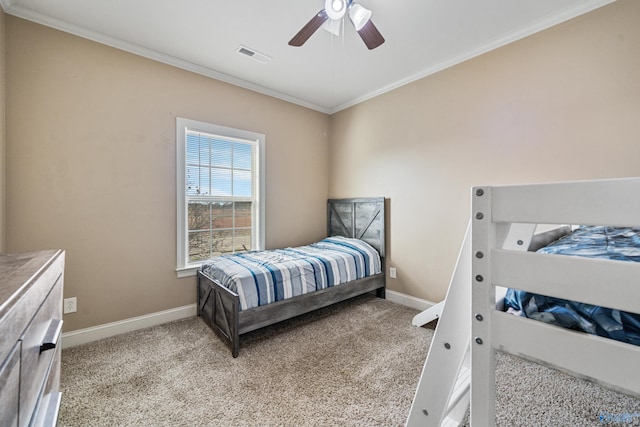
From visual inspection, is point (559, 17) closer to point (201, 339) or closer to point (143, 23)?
point (143, 23)

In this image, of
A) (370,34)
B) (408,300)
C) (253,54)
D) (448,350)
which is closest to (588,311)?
(448,350)

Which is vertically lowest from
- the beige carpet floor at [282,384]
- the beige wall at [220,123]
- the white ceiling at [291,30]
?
the beige carpet floor at [282,384]

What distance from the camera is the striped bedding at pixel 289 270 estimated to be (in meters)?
2.16

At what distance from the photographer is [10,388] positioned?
0.51m

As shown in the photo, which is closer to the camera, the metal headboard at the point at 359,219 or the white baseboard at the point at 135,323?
the white baseboard at the point at 135,323

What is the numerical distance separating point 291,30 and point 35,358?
253cm

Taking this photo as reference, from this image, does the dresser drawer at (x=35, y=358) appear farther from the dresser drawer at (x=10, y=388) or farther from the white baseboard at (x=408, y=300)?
the white baseboard at (x=408, y=300)

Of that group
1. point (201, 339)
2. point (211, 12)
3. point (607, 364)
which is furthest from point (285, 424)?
point (211, 12)

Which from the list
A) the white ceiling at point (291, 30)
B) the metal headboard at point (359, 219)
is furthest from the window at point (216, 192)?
the metal headboard at point (359, 219)

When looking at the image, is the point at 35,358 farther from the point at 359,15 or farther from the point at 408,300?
the point at 408,300

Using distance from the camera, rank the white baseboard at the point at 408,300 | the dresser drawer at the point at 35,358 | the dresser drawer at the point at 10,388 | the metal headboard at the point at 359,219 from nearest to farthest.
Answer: the dresser drawer at the point at 10,388, the dresser drawer at the point at 35,358, the white baseboard at the point at 408,300, the metal headboard at the point at 359,219

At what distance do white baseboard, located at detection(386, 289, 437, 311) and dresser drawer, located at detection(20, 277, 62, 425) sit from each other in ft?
9.57

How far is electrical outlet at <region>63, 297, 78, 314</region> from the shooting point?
2.15 m

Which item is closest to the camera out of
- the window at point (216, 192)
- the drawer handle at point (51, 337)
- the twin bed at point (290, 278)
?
the drawer handle at point (51, 337)
